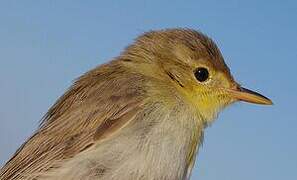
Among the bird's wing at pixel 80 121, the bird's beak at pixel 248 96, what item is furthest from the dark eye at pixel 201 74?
the bird's wing at pixel 80 121

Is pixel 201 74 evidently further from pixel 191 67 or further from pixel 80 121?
pixel 80 121

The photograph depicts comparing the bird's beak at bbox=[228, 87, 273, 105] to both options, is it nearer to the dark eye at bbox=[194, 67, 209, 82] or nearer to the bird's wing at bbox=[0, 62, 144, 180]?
the dark eye at bbox=[194, 67, 209, 82]

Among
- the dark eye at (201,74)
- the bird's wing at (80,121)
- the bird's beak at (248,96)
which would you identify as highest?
the bird's beak at (248,96)

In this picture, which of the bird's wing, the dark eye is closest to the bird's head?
the dark eye

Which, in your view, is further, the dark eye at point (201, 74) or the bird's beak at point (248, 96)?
the bird's beak at point (248, 96)

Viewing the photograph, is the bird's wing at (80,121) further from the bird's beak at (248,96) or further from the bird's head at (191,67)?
the bird's beak at (248,96)

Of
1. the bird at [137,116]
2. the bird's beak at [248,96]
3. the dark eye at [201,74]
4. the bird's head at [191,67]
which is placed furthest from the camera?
the bird's beak at [248,96]

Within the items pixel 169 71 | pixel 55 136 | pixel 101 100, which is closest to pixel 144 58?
pixel 169 71
